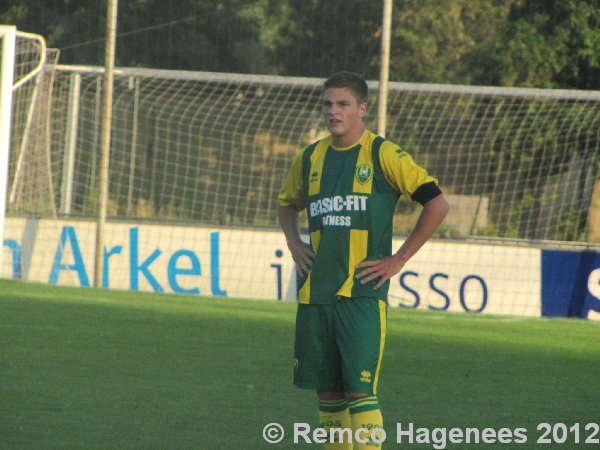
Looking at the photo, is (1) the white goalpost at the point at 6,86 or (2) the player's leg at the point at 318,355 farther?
A: (1) the white goalpost at the point at 6,86

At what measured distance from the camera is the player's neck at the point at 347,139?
17.7ft

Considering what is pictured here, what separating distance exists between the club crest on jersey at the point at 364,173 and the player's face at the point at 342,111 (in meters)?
0.15

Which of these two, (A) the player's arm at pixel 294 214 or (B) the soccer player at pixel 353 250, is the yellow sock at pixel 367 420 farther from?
(A) the player's arm at pixel 294 214

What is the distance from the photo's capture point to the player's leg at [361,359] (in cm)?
528

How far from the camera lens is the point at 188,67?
4019cm

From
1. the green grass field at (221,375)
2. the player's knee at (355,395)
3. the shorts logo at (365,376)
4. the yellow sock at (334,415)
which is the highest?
the shorts logo at (365,376)

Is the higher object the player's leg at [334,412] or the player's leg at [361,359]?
the player's leg at [361,359]

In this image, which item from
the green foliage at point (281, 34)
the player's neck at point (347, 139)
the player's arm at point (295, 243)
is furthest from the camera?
the green foliage at point (281, 34)

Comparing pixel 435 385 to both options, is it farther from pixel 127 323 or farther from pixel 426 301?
pixel 426 301

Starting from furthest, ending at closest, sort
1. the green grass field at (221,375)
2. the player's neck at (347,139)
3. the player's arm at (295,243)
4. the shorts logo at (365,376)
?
the green grass field at (221,375) → the player's arm at (295,243) → the player's neck at (347,139) → the shorts logo at (365,376)

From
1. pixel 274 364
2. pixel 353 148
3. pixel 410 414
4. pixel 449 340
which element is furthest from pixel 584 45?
pixel 353 148

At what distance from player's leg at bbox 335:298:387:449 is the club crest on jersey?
51cm

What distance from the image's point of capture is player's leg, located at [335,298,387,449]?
528 cm

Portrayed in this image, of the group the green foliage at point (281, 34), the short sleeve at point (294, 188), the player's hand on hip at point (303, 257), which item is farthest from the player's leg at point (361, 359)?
the green foliage at point (281, 34)
